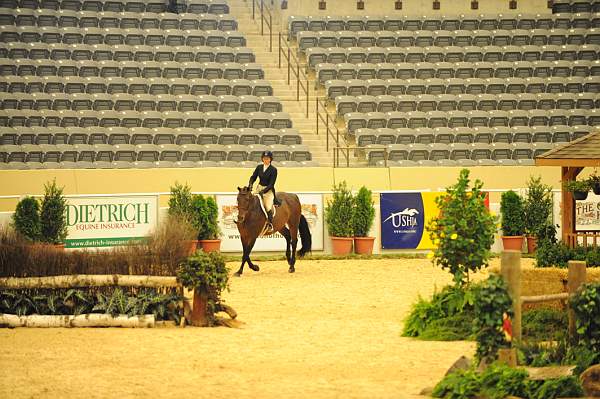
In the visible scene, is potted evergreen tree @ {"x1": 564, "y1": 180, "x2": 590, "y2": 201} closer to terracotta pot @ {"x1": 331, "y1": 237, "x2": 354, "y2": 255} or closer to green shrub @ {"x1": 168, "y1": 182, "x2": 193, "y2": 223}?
terracotta pot @ {"x1": 331, "y1": 237, "x2": 354, "y2": 255}

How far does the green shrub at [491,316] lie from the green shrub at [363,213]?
52.1 feet

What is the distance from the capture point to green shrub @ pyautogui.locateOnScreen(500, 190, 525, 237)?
1058 inches

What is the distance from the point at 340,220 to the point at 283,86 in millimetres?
9236

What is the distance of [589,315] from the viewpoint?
35.5ft

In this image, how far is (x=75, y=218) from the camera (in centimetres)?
2466

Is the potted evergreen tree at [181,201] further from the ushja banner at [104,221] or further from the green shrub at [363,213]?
the green shrub at [363,213]

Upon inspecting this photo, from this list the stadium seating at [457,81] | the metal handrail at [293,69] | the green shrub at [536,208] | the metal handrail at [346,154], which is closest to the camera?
the green shrub at [536,208]

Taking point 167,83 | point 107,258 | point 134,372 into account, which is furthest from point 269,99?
point 134,372

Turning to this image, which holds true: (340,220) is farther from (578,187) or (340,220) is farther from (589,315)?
(589,315)

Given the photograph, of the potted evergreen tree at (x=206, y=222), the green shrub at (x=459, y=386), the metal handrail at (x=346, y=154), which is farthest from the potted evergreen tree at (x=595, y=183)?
the green shrub at (x=459, y=386)

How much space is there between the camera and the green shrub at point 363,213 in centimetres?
2622

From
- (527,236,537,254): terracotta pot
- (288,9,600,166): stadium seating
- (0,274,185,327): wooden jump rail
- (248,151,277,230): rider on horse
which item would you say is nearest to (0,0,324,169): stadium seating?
(288,9,600,166): stadium seating

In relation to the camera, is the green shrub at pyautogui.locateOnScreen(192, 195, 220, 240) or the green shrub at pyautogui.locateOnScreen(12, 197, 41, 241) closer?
the green shrub at pyautogui.locateOnScreen(12, 197, 41, 241)

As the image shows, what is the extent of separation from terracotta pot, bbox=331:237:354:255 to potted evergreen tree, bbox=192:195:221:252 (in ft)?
9.55
